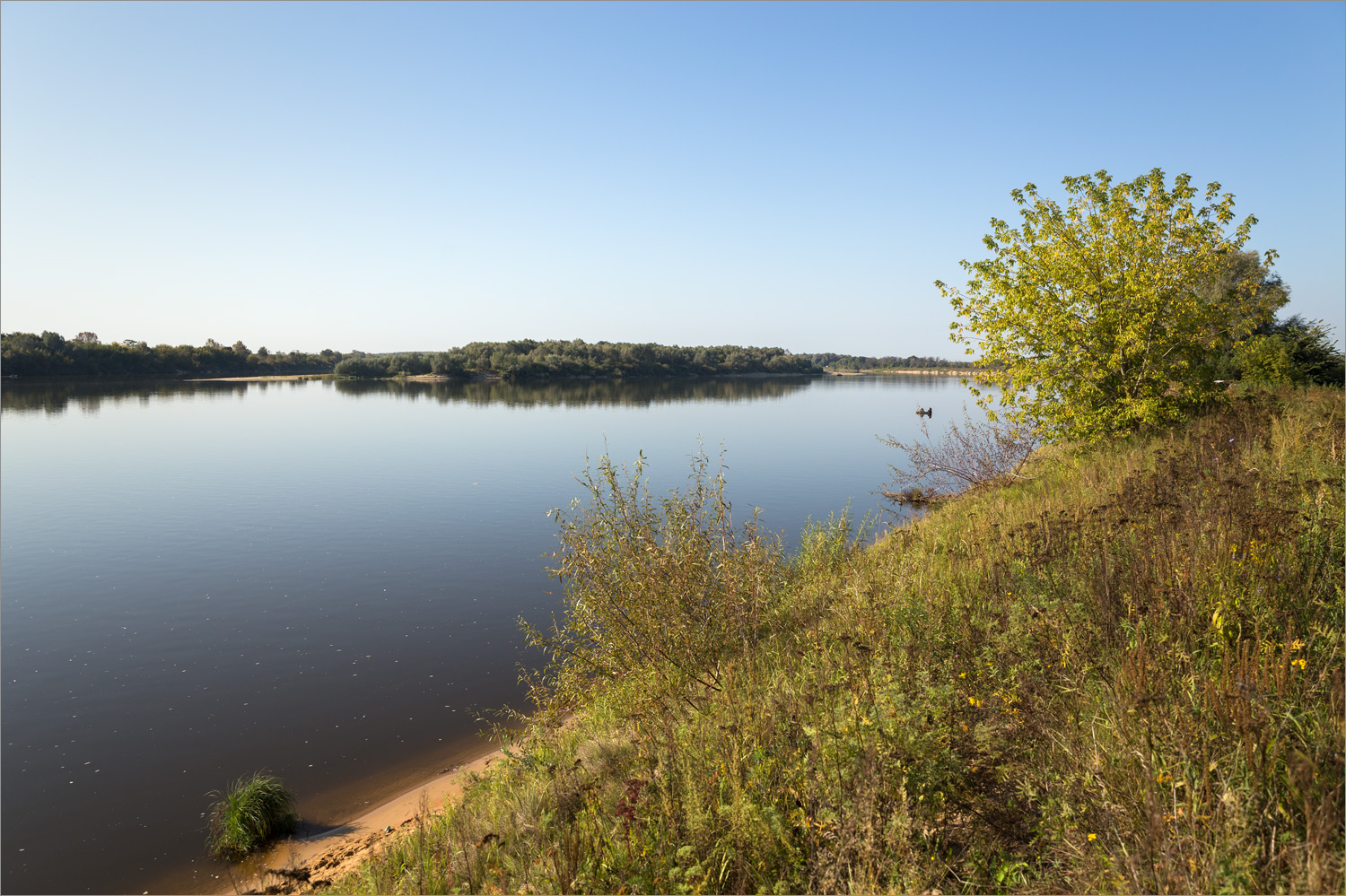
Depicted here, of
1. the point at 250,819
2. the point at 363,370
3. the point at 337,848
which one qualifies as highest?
the point at 363,370

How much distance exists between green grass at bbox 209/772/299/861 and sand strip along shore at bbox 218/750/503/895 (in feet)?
0.72

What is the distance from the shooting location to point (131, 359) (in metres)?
102

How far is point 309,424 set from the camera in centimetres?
4459

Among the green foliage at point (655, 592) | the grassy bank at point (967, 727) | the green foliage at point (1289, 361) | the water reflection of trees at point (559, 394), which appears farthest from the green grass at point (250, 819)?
the water reflection of trees at point (559, 394)

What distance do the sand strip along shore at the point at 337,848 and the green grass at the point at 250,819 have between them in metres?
0.22

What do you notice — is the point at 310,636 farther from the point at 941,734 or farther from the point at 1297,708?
the point at 1297,708

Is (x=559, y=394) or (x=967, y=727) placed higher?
(x=559, y=394)

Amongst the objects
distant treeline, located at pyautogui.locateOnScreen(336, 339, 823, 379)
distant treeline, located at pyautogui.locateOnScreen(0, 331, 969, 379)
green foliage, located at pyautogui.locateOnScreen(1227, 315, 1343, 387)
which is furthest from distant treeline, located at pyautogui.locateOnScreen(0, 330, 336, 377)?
green foliage, located at pyautogui.locateOnScreen(1227, 315, 1343, 387)

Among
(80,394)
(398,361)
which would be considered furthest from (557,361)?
(80,394)

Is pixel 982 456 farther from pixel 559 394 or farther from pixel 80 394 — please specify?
pixel 80 394

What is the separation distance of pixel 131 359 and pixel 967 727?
13067 cm

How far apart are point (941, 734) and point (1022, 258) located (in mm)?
13486

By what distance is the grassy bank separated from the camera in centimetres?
306

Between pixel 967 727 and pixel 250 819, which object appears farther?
pixel 250 819
